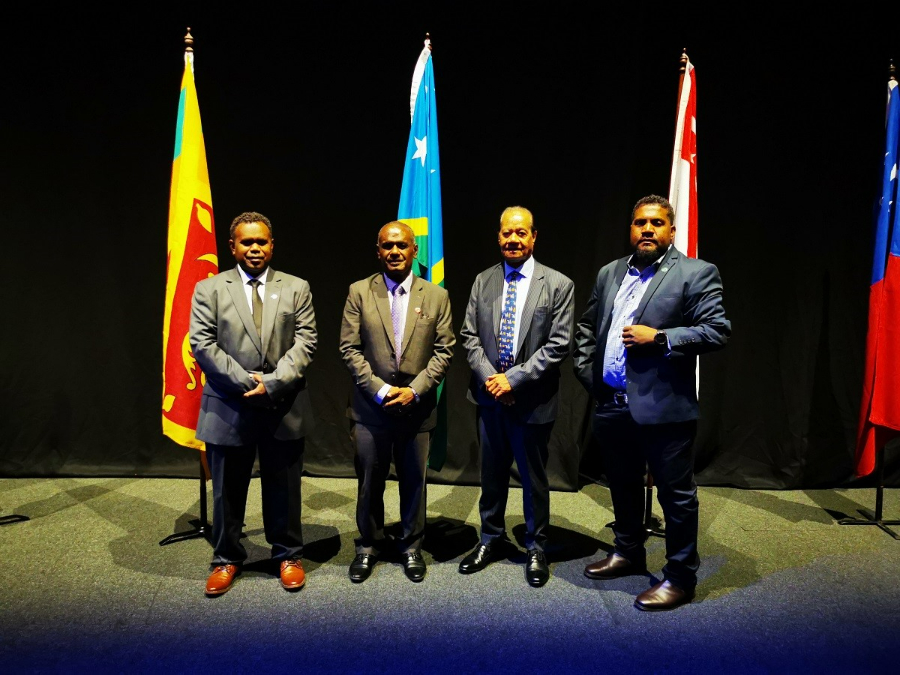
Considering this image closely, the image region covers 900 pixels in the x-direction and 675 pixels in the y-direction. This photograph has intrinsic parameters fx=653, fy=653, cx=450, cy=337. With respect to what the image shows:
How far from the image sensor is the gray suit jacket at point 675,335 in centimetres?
277

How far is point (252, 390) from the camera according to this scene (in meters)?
2.90

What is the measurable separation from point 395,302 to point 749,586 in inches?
85.2

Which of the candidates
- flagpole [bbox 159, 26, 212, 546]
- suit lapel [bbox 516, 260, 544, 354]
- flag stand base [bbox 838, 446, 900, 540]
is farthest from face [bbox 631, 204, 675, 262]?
flagpole [bbox 159, 26, 212, 546]

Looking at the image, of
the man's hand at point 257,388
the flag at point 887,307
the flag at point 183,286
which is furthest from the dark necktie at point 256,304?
the flag at point 887,307

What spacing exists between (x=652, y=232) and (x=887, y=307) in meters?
1.86

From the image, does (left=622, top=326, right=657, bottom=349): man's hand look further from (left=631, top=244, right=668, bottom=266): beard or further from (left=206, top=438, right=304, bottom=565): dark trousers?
(left=206, top=438, right=304, bottom=565): dark trousers

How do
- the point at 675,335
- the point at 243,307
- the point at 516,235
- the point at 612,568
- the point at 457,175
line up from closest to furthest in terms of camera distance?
the point at 675,335 → the point at 243,307 → the point at 516,235 → the point at 612,568 → the point at 457,175

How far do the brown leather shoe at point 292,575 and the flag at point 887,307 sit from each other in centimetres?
333

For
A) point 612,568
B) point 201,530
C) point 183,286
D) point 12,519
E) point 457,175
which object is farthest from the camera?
point 457,175

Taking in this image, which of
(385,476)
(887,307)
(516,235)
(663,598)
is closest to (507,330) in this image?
(516,235)

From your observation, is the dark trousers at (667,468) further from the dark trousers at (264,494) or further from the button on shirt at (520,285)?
the dark trousers at (264,494)

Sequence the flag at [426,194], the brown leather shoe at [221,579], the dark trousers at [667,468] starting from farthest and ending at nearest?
1. the flag at [426,194]
2. the brown leather shoe at [221,579]
3. the dark trousers at [667,468]

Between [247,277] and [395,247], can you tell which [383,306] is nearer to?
[395,247]

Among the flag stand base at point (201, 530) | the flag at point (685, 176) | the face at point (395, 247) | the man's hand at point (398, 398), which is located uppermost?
the flag at point (685, 176)
